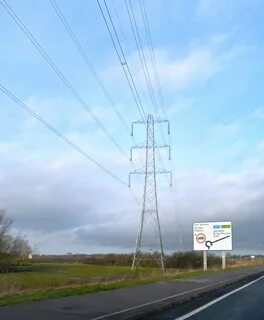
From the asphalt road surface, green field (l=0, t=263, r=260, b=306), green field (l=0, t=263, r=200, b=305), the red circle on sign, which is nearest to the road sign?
the red circle on sign

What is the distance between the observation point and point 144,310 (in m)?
17.2

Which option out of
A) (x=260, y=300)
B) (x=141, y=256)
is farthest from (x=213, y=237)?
(x=260, y=300)

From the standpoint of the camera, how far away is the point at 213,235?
73.4 m

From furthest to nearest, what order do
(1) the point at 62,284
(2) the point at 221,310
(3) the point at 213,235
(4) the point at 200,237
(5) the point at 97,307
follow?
(3) the point at 213,235 < (4) the point at 200,237 < (1) the point at 62,284 < (2) the point at 221,310 < (5) the point at 97,307

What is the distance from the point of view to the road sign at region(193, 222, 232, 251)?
239ft

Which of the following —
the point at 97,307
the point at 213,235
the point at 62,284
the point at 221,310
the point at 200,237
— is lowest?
the point at 221,310

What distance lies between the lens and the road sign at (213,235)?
239ft

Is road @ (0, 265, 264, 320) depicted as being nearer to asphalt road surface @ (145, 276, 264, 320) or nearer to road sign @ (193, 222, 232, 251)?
asphalt road surface @ (145, 276, 264, 320)

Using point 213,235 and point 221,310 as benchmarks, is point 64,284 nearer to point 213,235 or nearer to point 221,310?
point 221,310

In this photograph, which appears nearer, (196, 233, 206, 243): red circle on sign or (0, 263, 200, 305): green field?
(0, 263, 200, 305): green field

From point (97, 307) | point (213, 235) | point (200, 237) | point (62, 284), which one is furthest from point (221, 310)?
point (213, 235)

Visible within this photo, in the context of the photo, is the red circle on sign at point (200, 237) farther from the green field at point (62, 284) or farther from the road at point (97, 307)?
the road at point (97, 307)

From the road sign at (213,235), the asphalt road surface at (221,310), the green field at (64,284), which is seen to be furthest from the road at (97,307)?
the road sign at (213,235)

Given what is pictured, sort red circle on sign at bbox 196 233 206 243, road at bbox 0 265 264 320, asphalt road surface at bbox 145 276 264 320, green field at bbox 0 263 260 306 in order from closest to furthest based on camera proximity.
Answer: road at bbox 0 265 264 320 < asphalt road surface at bbox 145 276 264 320 < green field at bbox 0 263 260 306 < red circle on sign at bbox 196 233 206 243
